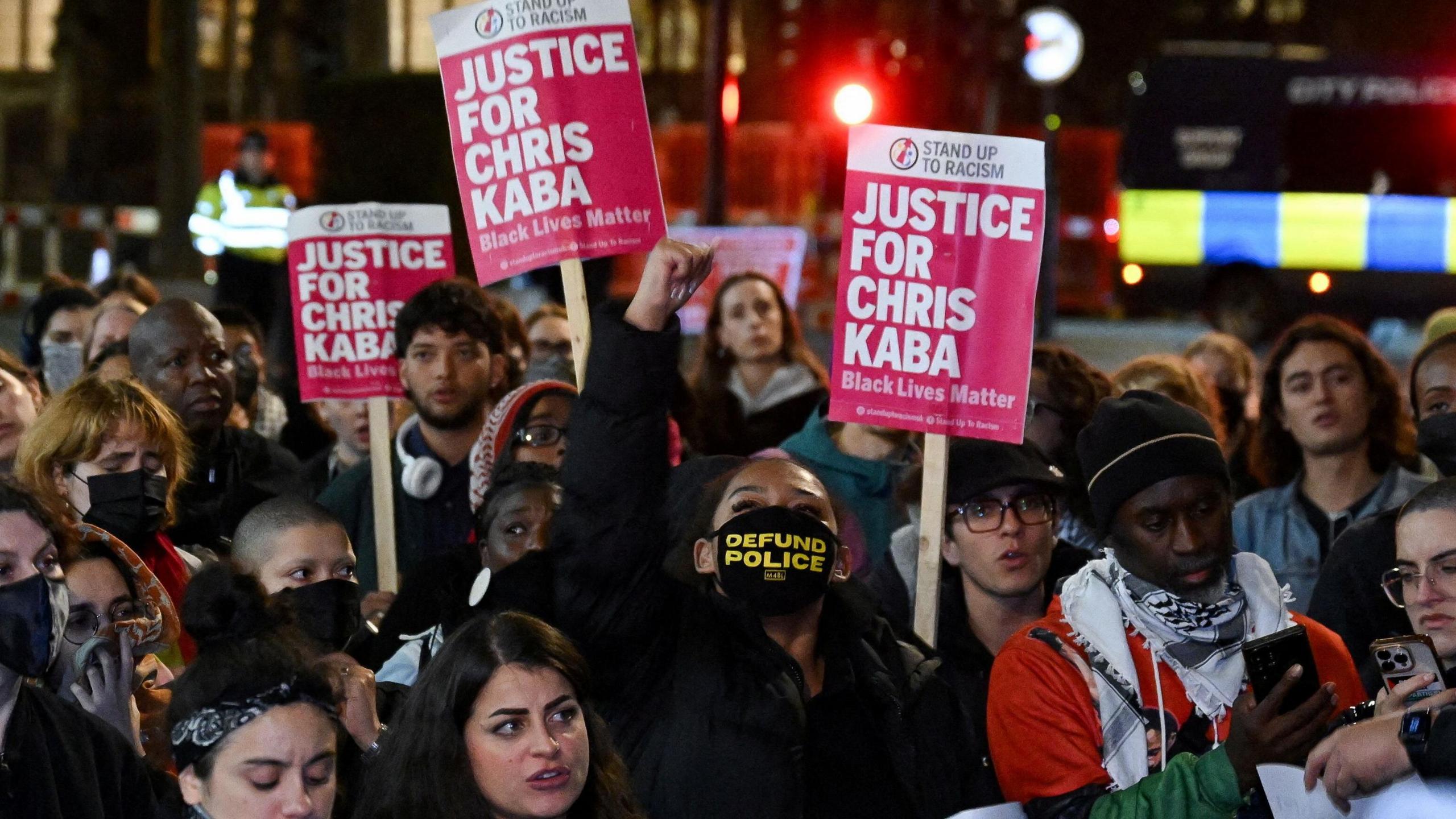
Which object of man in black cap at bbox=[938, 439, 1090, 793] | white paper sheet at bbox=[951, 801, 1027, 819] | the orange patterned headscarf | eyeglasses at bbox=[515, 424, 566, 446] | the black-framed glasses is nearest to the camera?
white paper sheet at bbox=[951, 801, 1027, 819]

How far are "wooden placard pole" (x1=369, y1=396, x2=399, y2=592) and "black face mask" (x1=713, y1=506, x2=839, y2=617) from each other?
2235mm

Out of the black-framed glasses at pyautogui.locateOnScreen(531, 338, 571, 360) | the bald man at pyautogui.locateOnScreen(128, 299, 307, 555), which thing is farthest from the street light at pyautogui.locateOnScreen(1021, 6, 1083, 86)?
the bald man at pyautogui.locateOnScreen(128, 299, 307, 555)

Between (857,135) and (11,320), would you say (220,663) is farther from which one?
(11,320)

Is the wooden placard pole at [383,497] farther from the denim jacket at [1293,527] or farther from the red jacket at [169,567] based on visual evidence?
the denim jacket at [1293,527]

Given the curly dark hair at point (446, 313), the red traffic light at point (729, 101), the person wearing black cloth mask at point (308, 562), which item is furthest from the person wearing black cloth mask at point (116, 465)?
the red traffic light at point (729, 101)

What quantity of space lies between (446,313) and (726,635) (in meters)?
2.85

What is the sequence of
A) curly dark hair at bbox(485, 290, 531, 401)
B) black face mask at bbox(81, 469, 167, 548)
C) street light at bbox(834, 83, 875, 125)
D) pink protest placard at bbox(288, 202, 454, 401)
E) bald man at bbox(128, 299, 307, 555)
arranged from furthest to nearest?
1. street light at bbox(834, 83, 875, 125)
2. curly dark hair at bbox(485, 290, 531, 401)
3. pink protest placard at bbox(288, 202, 454, 401)
4. bald man at bbox(128, 299, 307, 555)
5. black face mask at bbox(81, 469, 167, 548)

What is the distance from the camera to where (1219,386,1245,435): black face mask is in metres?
7.54

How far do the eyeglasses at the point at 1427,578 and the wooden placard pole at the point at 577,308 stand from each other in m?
1.87

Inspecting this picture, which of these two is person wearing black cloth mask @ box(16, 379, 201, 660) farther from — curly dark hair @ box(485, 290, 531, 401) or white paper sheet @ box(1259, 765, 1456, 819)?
white paper sheet @ box(1259, 765, 1456, 819)

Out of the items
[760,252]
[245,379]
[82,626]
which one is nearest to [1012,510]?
[82,626]

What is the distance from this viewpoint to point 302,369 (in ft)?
22.2

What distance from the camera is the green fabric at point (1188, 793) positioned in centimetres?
358

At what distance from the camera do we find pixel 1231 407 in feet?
25.1
